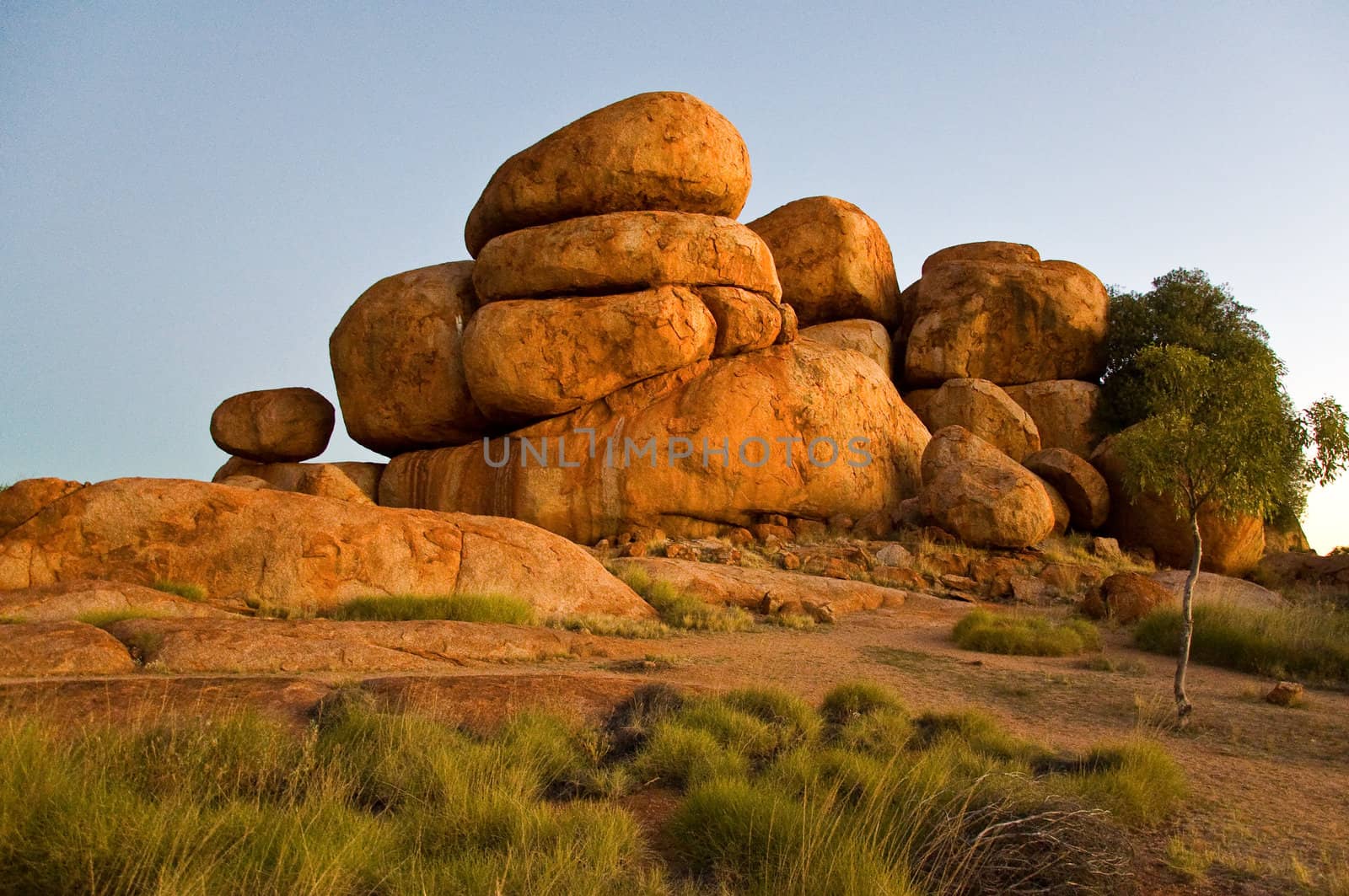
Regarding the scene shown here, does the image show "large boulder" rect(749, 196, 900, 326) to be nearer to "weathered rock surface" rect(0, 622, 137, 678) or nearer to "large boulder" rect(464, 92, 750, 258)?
"large boulder" rect(464, 92, 750, 258)

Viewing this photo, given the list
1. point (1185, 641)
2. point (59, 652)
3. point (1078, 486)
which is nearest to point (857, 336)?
point (1078, 486)

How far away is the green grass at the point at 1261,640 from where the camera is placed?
11727mm

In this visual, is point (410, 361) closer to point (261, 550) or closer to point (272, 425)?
point (272, 425)

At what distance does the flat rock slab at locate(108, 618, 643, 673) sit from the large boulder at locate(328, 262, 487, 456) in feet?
44.4

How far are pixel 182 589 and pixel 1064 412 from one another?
954 inches

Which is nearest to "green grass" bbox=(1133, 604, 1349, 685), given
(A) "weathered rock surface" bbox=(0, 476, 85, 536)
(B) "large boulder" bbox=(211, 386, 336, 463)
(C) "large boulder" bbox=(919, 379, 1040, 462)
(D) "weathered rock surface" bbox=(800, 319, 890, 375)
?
(C) "large boulder" bbox=(919, 379, 1040, 462)

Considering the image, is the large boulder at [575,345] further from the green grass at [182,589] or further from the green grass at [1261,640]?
the green grass at [1261,640]

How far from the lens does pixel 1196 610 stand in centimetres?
1399

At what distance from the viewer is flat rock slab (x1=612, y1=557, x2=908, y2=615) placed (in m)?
15.2

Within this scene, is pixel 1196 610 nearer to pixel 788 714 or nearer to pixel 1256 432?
pixel 1256 432

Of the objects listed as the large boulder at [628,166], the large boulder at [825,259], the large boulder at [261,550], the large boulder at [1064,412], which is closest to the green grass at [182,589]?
the large boulder at [261,550]

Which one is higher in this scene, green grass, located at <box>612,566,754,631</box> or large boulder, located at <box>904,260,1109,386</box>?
large boulder, located at <box>904,260,1109,386</box>

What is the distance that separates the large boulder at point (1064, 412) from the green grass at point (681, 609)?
16.5 metres

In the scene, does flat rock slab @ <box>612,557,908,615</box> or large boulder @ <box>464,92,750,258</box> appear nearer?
flat rock slab @ <box>612,557,908,615</box>
